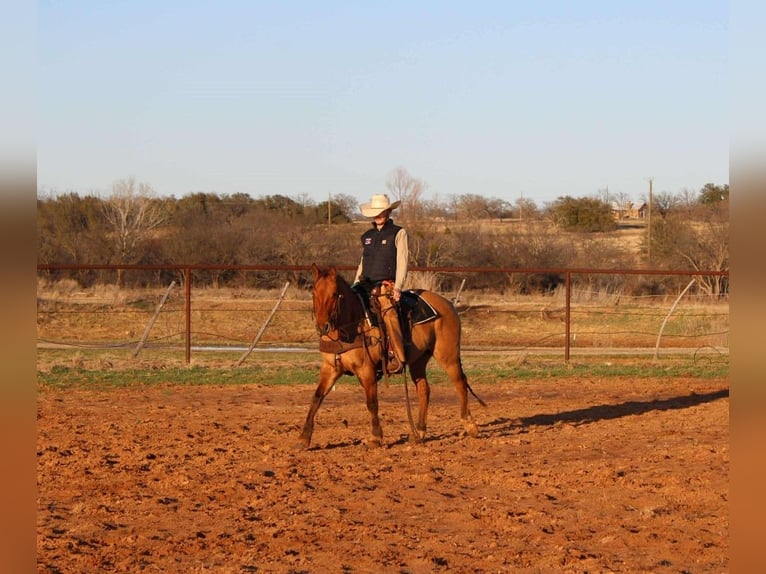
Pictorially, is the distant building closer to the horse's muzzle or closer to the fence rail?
the fence rail

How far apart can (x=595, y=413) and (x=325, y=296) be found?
5.56m

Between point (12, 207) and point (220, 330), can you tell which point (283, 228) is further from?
→ point (12, 207)

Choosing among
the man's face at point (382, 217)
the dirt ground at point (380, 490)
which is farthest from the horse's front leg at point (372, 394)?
the man's face at point (382, 217)

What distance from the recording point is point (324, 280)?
8.88m

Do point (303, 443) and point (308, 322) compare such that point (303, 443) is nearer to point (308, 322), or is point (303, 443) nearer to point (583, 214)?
point (308, 322)

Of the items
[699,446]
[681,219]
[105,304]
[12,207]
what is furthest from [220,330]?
[681,219]

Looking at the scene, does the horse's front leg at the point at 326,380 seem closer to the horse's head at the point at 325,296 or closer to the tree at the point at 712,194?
the horse's head at the point at 325,296

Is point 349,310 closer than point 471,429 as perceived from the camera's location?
→ Yes

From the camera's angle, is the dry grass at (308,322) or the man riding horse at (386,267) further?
the dry grass at (308,322)

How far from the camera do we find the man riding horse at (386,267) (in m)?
9.71

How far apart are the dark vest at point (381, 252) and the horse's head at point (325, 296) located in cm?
101

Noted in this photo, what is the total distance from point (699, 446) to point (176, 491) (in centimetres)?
549

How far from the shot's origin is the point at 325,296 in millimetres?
8844

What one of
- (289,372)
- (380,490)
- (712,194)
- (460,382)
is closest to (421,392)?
(460,382)
